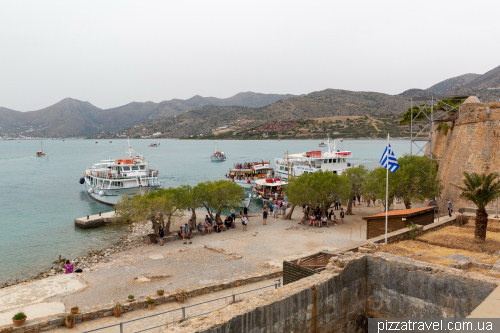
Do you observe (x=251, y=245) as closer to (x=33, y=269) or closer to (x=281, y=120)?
(x=33, y=269)

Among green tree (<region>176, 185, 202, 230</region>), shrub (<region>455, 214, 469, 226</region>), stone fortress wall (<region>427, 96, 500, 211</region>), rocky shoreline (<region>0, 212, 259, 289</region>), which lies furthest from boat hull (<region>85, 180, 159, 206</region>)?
shrub (<region>455, 214, 469, 226</region>)

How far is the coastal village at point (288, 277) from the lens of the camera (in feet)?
27.4

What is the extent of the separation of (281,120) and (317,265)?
608 ft

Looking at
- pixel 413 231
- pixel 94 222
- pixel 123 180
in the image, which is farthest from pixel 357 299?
pixel 123 180

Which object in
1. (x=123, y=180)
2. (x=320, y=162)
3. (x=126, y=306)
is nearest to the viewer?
(x=126, y=306)

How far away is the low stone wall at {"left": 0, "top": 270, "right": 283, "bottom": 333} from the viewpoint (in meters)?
9.10

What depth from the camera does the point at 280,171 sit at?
171 feet

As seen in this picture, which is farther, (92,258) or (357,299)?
(92,258)

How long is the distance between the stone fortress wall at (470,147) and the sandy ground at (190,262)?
25.2 ft

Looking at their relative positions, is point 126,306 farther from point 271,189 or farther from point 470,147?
point 271,189

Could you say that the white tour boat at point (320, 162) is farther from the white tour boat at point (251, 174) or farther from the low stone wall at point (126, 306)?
the low stone wall at point (126, 306)

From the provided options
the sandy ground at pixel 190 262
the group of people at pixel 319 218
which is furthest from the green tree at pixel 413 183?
the group of people at pixel 319 218

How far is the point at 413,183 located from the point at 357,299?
54.5 ft

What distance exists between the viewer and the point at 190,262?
53.9 feet
